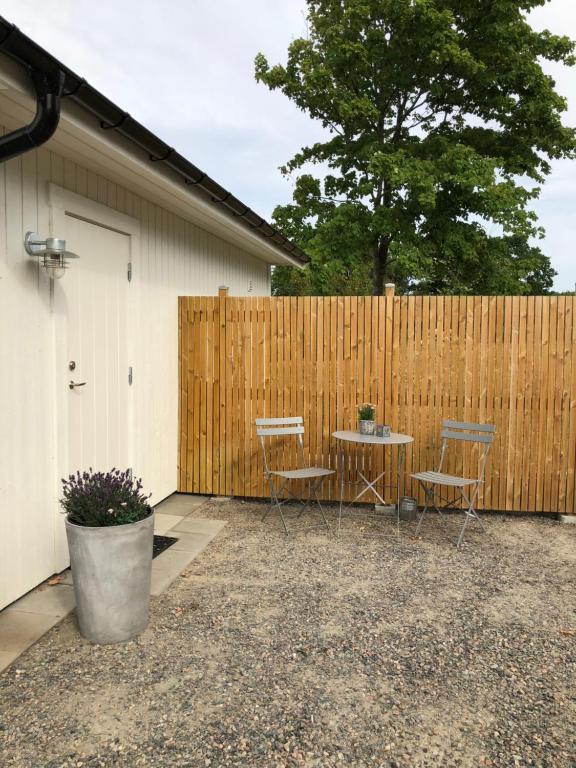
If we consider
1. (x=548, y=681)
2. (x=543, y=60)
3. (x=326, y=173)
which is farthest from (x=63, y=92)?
(x=543, y=60)

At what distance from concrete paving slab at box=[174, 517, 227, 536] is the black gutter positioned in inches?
119

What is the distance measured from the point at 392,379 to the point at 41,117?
3781 millimetres

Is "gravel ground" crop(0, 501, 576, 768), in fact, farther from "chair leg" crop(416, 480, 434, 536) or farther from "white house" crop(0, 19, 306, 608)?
"white house" crop(0, 19, 306, 608)

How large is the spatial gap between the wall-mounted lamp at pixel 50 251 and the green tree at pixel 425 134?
10348 mm

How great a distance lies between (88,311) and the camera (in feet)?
13.5

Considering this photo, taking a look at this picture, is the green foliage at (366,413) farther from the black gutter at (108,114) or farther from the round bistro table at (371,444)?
the black gutter at (108,114)

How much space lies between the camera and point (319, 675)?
106 inches

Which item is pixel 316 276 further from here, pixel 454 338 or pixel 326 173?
pixel 454 338

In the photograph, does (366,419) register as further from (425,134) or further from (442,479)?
(425,134)

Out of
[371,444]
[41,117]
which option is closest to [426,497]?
[371,444]

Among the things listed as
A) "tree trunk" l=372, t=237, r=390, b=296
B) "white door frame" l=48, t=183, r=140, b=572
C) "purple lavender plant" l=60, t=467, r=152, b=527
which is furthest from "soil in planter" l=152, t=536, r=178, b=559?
"tree trunk" l=372, t=237, r=390, b=296

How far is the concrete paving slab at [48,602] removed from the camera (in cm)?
330

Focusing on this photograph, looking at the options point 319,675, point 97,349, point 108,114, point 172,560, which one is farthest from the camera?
point 97,349

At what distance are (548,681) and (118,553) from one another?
7.44ft
